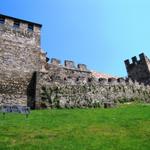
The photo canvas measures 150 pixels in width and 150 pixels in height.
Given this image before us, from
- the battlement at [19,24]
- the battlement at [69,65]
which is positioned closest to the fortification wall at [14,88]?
the battlement at [19,24]

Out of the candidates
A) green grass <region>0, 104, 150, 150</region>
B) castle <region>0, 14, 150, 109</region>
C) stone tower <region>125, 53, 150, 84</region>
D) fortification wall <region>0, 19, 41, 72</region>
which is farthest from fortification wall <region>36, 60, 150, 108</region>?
stone tower <region>125, 53, 150, 84</region>

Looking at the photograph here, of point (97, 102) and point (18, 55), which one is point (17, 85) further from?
point (97, 102)

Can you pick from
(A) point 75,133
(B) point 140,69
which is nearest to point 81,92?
(A) point 75,133

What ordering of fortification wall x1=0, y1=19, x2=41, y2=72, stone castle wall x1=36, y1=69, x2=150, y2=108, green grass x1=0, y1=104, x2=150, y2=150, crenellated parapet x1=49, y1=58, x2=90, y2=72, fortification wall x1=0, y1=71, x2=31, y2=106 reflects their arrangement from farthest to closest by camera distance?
crenellated parapet x1=49, y1=58, x2=90, y2=72
fortification wall x1=0, y1=19, x2=41, y2=72
stone castle wall x1=36, y1=69, x2=150, y2=108
fortification wall x1=0, y1=71, x2=31, y2=106
green grass x1=0, y1=104, x2=150, y2=150

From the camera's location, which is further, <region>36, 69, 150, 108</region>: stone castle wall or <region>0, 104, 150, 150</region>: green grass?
<region>36, 69, 150, 108</region>: stone castle wall

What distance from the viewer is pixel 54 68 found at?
97.2 feet

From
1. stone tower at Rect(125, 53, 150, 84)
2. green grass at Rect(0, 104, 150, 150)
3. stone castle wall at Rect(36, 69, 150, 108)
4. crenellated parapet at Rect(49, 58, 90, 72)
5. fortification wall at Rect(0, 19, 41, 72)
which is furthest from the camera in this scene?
stone tower at Rect(125, 53, 150, 84)

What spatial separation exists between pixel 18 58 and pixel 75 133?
45.3 ft

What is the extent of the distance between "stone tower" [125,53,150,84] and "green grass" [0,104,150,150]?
74.3 ft

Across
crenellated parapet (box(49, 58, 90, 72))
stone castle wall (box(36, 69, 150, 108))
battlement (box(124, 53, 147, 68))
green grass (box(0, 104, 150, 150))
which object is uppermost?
battlement (box(124, 53, 147, 68))

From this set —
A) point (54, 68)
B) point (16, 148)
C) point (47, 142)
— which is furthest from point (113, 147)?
point (54, 68)

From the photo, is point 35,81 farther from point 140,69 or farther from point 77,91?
point 140,69

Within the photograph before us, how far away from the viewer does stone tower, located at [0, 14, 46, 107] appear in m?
23.9

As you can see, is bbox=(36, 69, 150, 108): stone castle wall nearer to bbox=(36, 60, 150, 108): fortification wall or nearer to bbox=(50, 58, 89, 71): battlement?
bbox=(36, 60, 150, 108): fortification wall
